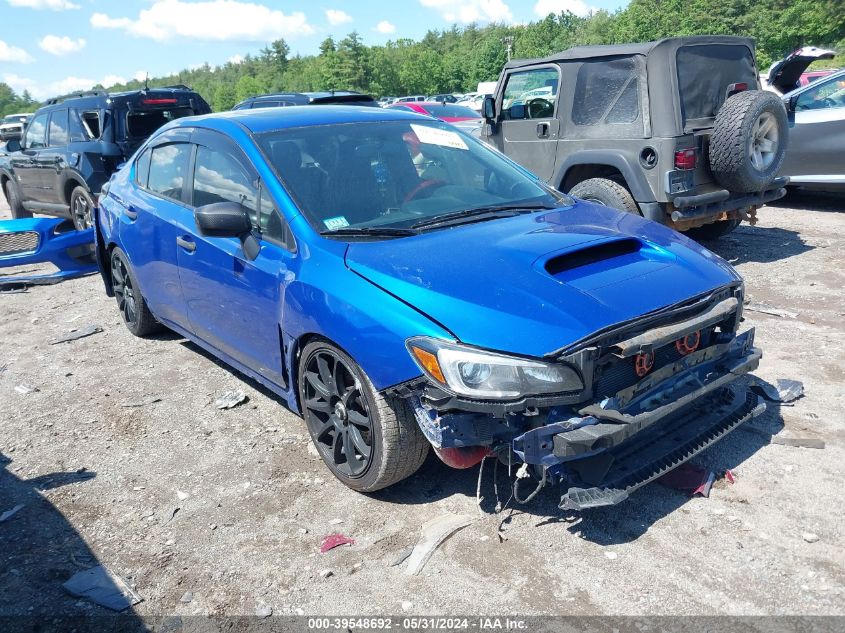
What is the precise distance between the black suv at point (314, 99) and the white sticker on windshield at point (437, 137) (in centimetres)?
503

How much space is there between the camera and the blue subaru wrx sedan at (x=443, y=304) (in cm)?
281

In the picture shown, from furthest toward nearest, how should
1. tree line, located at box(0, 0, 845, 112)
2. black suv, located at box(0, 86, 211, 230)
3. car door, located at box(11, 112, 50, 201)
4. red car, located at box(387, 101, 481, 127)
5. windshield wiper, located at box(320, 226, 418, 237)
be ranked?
tree line, located at box(0, 0, 845, 112), red car, located at box(387, 101, 481, 127), car door, located at box(11, 112, 50, 201), black suv, located at box(0, 86, 211, 230), windshield wiper, located at box(320, 226, 418, 237)

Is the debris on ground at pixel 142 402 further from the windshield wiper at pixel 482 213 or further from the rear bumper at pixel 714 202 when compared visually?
the rear bumper at pixel 714 202

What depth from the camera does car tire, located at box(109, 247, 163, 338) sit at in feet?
18.7

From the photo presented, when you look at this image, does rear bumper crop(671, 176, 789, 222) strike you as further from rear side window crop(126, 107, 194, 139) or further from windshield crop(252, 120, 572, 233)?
rear side window crop(126, 107, 194, 139)

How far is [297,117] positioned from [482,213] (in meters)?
1.31

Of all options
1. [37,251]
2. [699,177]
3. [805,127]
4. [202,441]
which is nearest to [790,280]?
[699,177]

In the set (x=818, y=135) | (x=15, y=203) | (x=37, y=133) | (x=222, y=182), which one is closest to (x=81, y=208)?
(x=37, y=133)

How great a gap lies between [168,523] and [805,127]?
890cm

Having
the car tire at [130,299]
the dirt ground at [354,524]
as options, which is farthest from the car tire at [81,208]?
the dirt ground at [354,524]

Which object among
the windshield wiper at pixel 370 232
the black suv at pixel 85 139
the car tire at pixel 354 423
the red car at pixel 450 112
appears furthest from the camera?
the red car at pixel 450 112

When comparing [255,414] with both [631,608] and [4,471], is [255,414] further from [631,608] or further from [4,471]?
[631,608]

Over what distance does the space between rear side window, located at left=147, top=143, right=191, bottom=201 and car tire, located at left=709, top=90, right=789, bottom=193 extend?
4597mm

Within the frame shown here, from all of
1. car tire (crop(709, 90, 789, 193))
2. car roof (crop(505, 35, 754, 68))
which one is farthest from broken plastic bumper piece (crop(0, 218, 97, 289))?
car tire (crop(709, 90, 789, 193))
